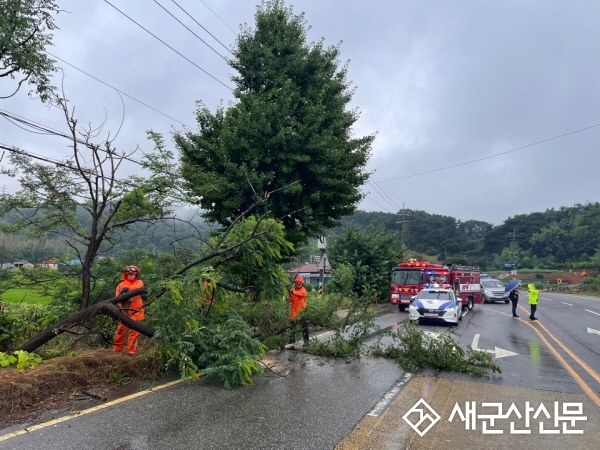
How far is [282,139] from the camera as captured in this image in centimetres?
1253

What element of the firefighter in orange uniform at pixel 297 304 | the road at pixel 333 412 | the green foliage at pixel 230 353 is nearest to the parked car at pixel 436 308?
the road at pixel 333 412

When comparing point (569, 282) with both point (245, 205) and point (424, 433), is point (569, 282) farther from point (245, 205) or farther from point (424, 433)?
point (424, 433)

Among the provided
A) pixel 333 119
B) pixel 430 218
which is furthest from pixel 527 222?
pixel 333 119

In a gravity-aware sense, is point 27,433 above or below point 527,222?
below

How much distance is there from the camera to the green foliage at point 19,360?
619 cm

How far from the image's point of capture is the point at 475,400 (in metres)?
6.34

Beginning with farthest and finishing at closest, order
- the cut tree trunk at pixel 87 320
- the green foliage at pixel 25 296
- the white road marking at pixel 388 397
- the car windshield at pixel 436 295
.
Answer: the car windshield at pixel 436 295
the green foliage at pixel 25 296
the cut tree trunk at pixel 87 320
the white road marking at pixel 388 397

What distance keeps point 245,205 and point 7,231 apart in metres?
6.51

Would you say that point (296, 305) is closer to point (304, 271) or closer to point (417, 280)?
point (417, 280)

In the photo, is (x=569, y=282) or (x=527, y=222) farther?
(x=527, y=222)

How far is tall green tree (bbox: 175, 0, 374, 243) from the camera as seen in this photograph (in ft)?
41.8

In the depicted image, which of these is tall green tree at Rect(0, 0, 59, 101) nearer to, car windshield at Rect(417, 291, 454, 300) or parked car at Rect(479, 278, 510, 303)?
car windshield at Rect(417, 291, 454, 300)

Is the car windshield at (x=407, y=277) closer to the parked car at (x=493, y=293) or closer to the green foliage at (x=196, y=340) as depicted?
the parked car at (x=493, y=293)
